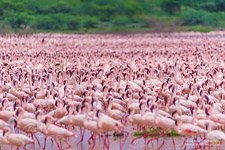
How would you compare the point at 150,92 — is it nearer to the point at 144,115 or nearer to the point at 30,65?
the point at 144,115

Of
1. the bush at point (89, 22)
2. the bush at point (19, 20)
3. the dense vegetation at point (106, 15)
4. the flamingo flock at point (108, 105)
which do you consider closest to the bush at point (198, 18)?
the dense vegetation at point (106, 15)

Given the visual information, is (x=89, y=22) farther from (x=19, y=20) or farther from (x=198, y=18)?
(x=198, y=18)

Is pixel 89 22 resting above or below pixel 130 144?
above

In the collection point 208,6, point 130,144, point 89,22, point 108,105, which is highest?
point 208,6

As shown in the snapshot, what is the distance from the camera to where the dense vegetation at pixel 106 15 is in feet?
186

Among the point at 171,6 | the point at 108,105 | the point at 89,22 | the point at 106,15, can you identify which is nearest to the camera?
the point at 108,105

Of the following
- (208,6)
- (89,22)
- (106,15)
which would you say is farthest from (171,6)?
(89,22)

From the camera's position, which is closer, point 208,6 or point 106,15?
point 106,15

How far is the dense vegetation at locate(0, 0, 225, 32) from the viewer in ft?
186

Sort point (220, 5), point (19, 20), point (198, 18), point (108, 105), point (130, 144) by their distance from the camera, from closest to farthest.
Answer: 1. point (130, 144)
2. point (108, 105)
3. point (19, 20)
4. point (198, 18)
5. point (220, 5)

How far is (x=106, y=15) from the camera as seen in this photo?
59688mm

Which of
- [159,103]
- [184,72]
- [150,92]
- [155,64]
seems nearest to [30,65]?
[155,64]

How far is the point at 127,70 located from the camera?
20.5 metres

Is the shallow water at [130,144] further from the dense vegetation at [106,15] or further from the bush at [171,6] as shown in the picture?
the bush at [171,6]
